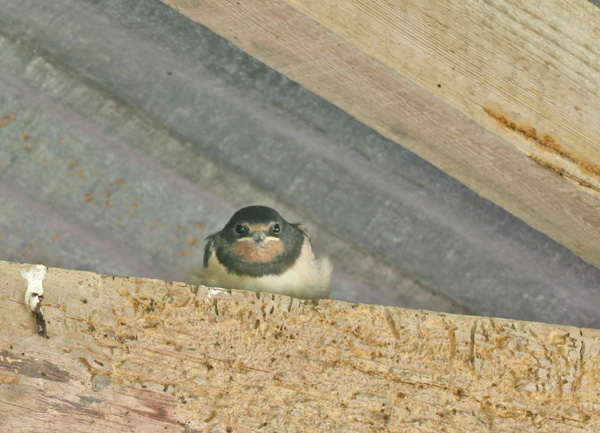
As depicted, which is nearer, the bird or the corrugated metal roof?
the bird

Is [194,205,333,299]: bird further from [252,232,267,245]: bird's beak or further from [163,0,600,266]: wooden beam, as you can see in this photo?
[163,0,600,266]: wooden beam

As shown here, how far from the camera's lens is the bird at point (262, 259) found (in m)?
2.06

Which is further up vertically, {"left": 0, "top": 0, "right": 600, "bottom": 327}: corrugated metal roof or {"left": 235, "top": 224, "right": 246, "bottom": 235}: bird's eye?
{"left": 0, "top": 0, "right": 600, "bottom": 327}: corrugated metal roof

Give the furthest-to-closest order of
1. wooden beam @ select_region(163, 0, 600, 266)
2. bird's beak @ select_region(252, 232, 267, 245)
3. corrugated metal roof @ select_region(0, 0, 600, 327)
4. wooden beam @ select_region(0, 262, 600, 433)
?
corrugated metal roof @ select_region(0, 0, 600, 327), bird's beak @ select_region(252, 232, 267, 245), wooden beam @ select_region(163, 0, 600, 266), wooden beam @ select_region(0, 262, 600, 433)

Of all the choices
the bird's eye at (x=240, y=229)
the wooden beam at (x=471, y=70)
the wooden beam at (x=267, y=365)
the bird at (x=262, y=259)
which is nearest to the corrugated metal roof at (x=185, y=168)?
the bird at (x=262, y=259)

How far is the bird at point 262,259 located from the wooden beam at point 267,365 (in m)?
0.71

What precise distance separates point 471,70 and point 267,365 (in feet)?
2.73

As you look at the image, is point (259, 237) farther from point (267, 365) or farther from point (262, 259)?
point (267, 365)

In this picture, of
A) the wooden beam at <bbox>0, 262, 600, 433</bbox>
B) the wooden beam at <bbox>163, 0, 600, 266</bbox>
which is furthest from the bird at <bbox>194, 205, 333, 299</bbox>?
the wooden beam at <bbox>0, 262, 600, 433</bbox>

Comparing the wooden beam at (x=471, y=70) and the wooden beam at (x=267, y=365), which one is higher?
the wooden beam at (x=471, y=70)

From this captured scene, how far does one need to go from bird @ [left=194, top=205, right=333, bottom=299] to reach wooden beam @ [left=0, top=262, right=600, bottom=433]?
713 millimetres

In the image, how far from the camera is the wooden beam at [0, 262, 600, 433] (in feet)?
4.26

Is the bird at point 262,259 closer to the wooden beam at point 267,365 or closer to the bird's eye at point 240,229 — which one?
the bird's eye at point 240,229

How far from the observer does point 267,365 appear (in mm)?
1338
